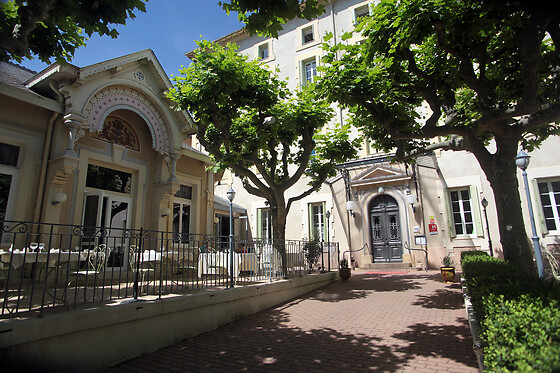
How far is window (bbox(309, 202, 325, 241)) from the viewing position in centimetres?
1635

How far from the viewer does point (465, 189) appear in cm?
1345

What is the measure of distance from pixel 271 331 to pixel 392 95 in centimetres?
574

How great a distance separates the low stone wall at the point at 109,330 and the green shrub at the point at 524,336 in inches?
164

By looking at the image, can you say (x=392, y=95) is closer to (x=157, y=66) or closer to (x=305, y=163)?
(x=305, y=163)

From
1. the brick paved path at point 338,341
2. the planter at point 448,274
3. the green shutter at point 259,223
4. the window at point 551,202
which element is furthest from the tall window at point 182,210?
the window at point 551,202

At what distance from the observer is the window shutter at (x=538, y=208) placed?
11.8 m

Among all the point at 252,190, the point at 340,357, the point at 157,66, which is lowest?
the point at 340,357

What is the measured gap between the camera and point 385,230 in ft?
48.3

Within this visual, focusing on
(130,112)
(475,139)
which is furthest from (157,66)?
(475,139)

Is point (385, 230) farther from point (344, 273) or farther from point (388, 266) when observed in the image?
point (344, 273)

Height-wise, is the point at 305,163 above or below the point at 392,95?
below

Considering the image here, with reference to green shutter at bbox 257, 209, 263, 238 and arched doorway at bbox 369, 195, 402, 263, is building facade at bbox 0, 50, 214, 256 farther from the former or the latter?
arched doorway at bbox 369, 195, 402, 263

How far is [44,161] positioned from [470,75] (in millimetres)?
9075

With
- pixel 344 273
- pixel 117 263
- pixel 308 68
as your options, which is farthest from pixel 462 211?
pixel 117 263
